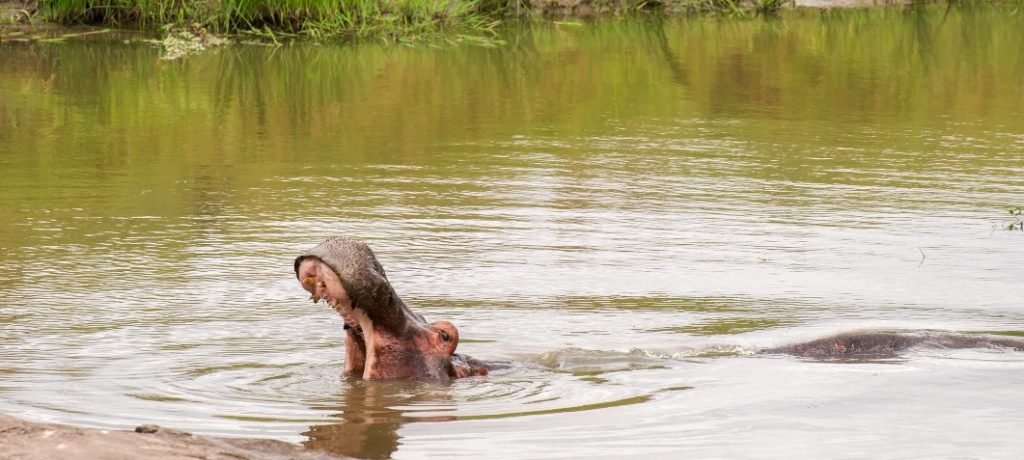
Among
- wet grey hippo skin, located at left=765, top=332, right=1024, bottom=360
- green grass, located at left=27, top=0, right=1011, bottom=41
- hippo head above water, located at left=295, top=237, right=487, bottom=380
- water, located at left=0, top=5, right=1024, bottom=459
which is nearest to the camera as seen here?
hippo head above water, located at left=295, top=237, right=487, bottom=380

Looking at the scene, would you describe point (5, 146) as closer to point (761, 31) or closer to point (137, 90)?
point (137, 90)

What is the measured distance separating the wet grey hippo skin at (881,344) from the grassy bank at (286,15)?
36.5 ft

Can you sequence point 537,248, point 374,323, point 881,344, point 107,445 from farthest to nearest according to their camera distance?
1. point 537,248
2. point 881,344
3. point 374,323
4. point 107,445

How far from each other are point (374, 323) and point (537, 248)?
7.98 feet

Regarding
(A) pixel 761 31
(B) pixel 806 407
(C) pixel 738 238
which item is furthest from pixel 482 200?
(A) pixel 761 31

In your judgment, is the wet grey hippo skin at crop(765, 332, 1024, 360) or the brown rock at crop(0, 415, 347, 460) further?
the wet grey hippo skin at crop(765, 332, 1024, 360)

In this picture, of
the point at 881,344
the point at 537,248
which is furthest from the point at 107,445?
the point at 537,248

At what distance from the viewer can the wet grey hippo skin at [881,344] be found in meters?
5.24

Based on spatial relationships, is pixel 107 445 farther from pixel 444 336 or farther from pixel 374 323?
pixel 444 336

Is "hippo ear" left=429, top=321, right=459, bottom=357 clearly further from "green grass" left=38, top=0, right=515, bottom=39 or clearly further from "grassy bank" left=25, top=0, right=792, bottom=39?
"grassy bank" left=25, top=0, right=792, bottom=39

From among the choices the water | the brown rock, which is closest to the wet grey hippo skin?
the water

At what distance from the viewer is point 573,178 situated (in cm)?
856

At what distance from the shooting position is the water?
4527 mm

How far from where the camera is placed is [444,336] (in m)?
4.67
